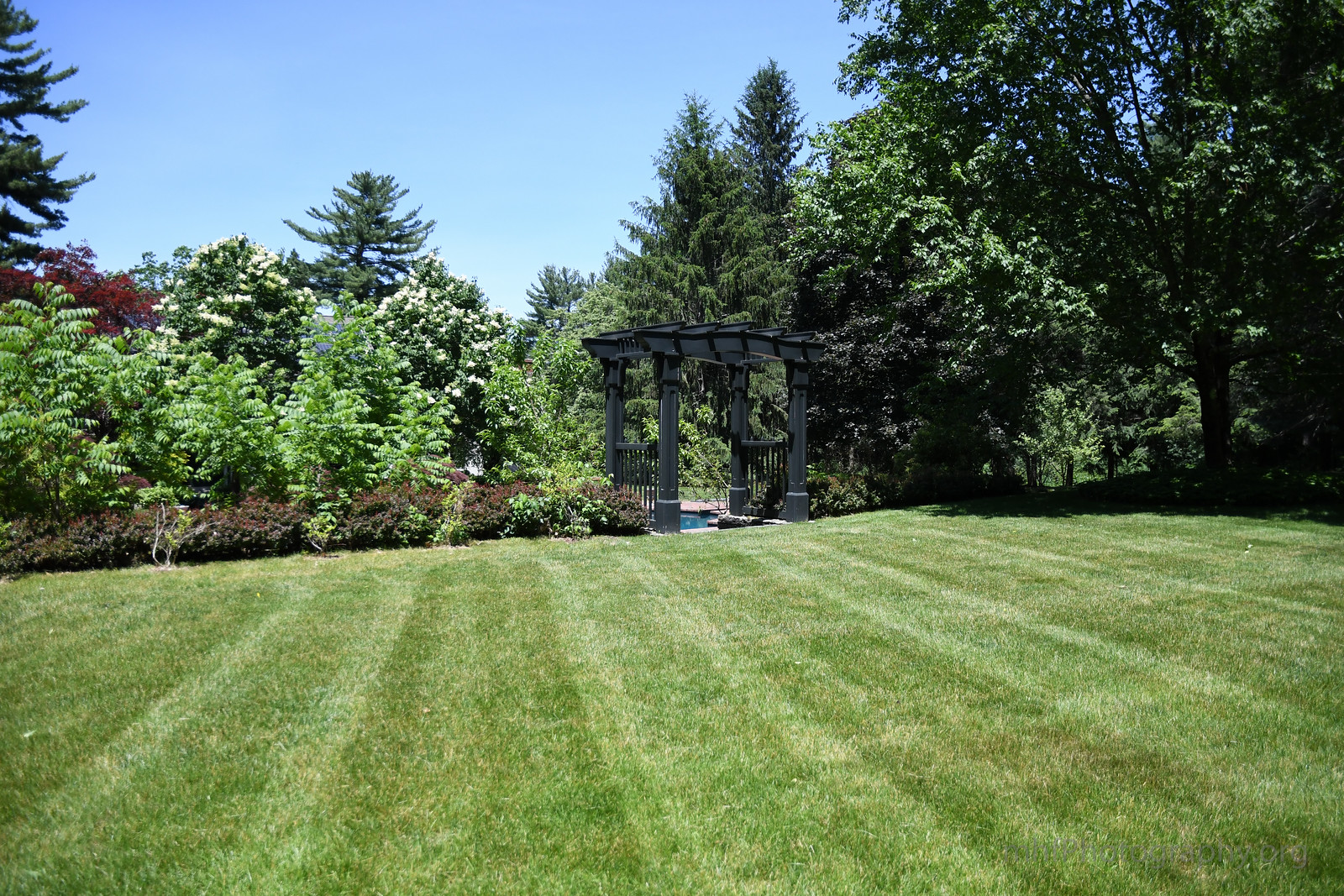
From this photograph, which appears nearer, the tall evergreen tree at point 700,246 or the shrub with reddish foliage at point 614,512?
the shrub with reddish foliage at point 614,512

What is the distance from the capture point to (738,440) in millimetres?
14414

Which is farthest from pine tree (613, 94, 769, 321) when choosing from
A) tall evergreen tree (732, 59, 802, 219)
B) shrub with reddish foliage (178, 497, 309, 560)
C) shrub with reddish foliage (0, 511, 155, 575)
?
shrub with reddish foliage (0, 511, 155, 575)

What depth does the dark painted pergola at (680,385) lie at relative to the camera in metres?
11.7

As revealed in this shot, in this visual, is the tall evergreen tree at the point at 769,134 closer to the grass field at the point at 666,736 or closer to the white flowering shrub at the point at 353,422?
the white flowering shrub at the point at 353,422

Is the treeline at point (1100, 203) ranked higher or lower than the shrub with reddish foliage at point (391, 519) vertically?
higher

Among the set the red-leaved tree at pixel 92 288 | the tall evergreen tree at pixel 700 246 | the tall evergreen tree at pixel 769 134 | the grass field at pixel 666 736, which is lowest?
the grass field at pixel 666 736

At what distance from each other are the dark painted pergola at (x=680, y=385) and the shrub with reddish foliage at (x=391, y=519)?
11.2 ft

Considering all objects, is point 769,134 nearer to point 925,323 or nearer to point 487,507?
point 925,323

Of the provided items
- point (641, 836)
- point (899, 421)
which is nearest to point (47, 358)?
point (641, 836)

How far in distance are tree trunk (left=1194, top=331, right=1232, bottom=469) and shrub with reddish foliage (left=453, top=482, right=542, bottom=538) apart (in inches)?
493

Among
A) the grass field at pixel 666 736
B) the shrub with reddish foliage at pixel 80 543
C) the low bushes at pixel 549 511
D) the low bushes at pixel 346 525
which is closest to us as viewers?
the grass field at pixel 666 736

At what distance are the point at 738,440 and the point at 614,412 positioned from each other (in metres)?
2.63

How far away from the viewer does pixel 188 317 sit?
15508 mm

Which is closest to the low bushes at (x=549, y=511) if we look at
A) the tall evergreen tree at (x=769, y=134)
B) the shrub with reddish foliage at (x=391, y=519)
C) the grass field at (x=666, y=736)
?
the shrub with reddish foliage at (x=391, y=519)
